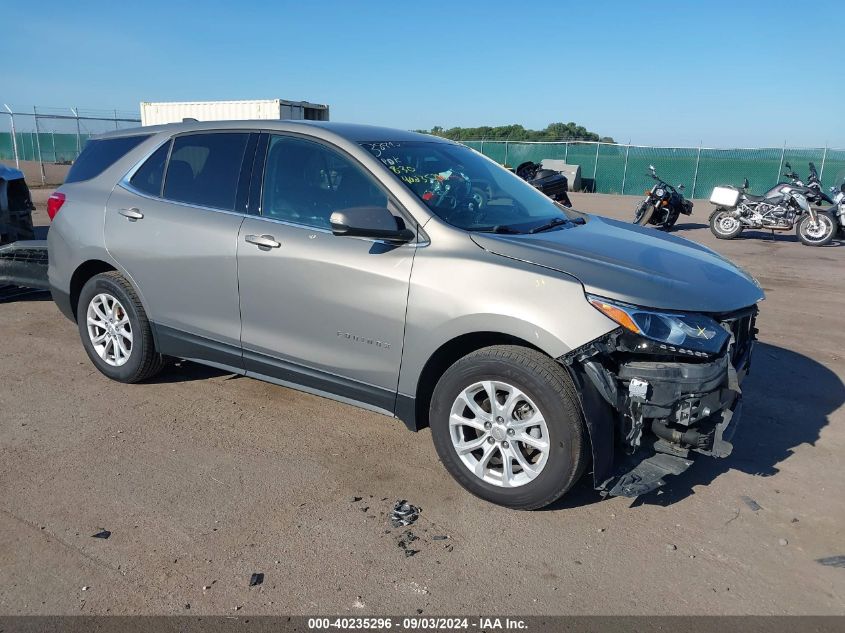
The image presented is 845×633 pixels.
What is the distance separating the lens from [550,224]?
418cm

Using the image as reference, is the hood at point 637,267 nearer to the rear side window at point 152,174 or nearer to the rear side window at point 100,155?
the rear side window at point 152,174

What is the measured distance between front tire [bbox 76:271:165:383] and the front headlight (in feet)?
10.3

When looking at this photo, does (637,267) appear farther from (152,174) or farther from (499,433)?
(152,174)

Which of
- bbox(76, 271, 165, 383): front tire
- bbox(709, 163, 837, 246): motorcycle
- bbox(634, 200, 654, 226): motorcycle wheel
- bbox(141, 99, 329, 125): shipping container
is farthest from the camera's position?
bbox(141, 99, 329, 125): shipping container

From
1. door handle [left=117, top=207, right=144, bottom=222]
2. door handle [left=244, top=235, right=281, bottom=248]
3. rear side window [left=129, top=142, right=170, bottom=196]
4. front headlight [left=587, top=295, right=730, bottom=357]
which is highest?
rear side window [left=129, top=142, right=170, bottom=196]

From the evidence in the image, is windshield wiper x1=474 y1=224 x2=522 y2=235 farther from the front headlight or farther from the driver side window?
the front headlight

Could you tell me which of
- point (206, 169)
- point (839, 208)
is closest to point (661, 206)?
point (839, 208)

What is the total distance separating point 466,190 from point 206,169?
1720mm

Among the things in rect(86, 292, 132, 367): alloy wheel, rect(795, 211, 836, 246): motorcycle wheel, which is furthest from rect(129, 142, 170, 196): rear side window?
rect(795, 211, 836, 246): motorcycle wheel

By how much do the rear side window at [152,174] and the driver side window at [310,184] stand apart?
958 millimetres

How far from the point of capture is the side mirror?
3521 mm

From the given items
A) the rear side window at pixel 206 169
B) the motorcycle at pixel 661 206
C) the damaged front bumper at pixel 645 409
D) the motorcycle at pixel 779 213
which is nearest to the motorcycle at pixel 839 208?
→ the motorcycle at pixel 779 213

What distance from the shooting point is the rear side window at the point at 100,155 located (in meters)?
4.95

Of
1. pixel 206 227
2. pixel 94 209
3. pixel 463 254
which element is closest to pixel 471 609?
pixel 463 254
